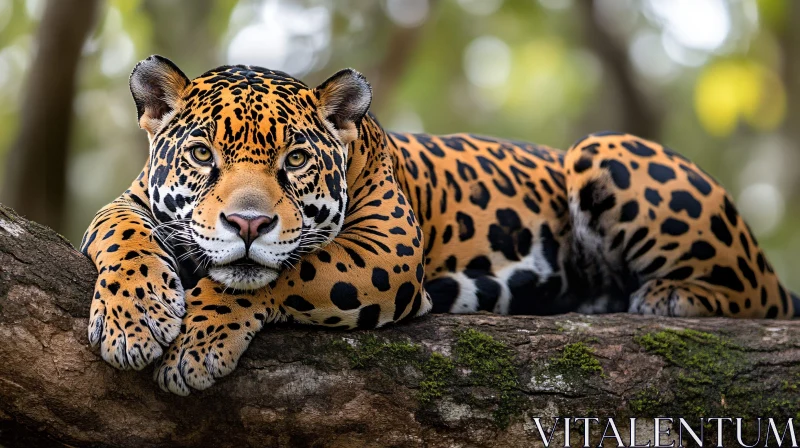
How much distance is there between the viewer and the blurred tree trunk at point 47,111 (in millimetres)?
9148

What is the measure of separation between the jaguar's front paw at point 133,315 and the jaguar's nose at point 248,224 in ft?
1.77

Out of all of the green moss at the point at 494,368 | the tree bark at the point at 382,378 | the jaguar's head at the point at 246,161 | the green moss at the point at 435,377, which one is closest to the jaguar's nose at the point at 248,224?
the jaguar's head at the point at 246,161

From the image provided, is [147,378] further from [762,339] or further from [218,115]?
[762,339]

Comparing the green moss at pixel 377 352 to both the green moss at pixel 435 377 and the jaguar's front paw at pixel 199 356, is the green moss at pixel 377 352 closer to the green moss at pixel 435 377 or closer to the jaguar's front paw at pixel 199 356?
the green moss at pixel 435 377

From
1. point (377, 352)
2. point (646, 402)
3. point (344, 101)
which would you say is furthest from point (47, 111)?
point (646, 402)

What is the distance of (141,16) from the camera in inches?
520

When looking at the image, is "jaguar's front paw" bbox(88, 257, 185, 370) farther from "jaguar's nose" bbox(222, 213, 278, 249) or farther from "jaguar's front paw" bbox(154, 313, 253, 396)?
"jaguar's nose" bbox(222, 213, 278, 249)

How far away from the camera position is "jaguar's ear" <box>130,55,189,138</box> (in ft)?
17.5

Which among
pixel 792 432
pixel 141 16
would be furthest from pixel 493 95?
pixel 792 432

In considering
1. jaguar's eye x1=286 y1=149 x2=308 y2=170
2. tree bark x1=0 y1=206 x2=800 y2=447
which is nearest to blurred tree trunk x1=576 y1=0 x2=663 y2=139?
tree bark x1=0 y1=206 x2=800 y2=447

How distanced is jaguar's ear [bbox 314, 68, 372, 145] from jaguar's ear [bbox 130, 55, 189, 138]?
0.83m

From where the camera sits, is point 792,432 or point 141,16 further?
point 141,16

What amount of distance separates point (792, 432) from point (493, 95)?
2054 centimetres

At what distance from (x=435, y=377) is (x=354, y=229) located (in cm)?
103
